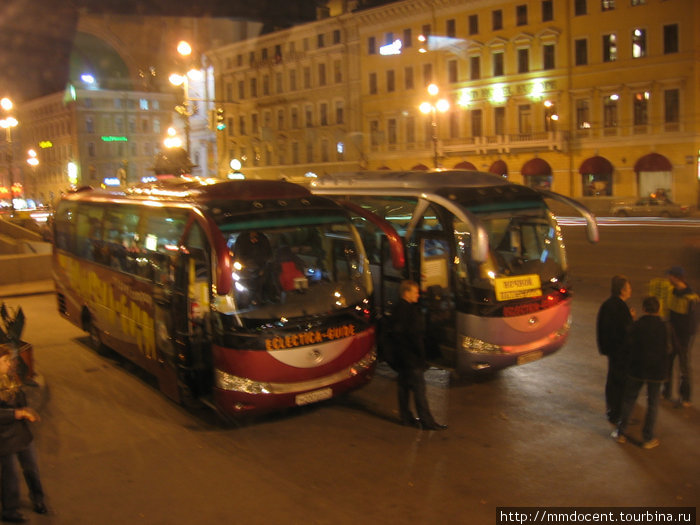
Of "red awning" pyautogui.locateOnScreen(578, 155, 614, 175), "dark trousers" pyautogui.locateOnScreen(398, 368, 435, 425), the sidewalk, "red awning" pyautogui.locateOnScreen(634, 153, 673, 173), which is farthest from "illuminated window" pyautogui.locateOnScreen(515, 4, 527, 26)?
"dark trousers" pyautogui.locateOnScreen(398, 368, 435, 425)

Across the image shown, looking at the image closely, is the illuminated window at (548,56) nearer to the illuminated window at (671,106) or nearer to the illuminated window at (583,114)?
the illuminated window at (583,114)

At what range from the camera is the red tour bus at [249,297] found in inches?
301

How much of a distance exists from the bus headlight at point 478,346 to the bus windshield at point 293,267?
148cm

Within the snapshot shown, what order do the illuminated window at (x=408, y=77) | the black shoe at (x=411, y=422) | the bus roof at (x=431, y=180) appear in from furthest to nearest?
the illuminated window at (x=408, y=77), the bus roof at (x=431, y=180), the black shoe at (x=411, y=422)

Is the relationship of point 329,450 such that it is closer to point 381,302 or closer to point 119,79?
point 381,302

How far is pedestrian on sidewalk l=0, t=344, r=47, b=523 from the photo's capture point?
5.54 meters

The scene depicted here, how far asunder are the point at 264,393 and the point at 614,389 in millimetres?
3942

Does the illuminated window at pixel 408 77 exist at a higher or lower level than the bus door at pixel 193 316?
higher

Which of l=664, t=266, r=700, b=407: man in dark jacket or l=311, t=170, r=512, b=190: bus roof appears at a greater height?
l=311, t=170, r=512, b=190: bus roof

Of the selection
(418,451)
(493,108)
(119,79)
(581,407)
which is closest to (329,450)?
(418,451)

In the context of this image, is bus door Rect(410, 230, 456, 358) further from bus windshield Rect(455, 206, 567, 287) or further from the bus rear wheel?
the bus rear wheel

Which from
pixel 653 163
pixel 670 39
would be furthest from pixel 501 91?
pixel 653 163

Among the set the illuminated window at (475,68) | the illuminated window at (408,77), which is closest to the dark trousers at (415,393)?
the illuminated window at (475,68)

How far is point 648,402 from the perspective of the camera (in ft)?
23.1
